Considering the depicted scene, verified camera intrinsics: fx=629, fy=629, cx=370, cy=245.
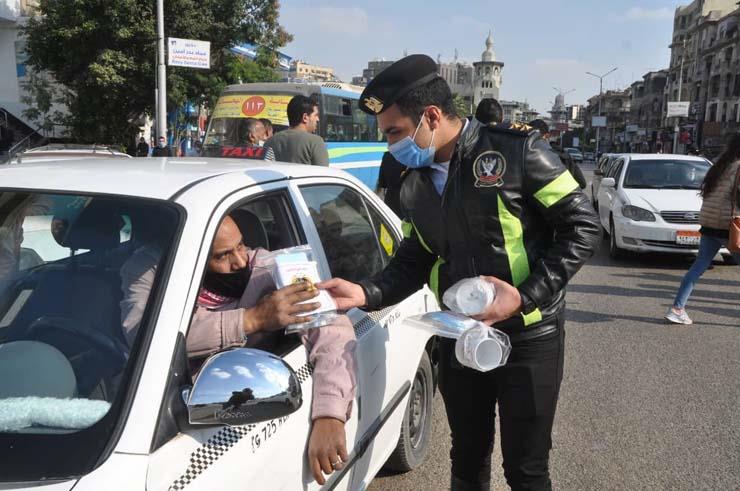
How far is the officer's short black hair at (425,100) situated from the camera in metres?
2.09

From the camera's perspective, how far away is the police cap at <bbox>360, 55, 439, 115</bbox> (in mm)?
2080

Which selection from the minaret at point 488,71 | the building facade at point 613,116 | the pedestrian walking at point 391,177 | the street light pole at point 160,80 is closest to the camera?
the pedestrian walking at point 391,177

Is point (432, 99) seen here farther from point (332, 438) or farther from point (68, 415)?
point (68, 415)

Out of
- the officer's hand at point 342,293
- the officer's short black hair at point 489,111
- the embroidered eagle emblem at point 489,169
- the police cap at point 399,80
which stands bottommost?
the officer's hand at point 342,293

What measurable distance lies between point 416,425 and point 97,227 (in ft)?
6.67

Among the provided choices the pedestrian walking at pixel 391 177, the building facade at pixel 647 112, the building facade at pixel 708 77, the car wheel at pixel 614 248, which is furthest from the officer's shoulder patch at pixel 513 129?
the building facade at pixel 647 112

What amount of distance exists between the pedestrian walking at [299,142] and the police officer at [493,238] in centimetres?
339

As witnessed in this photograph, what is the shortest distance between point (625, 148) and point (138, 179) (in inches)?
4663

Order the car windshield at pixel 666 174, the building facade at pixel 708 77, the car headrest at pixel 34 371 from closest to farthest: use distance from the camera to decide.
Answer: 1. the car headrest at pixel 34 371
2. the car windshield at pixel 666 174
3. the building facade at pixel 708 77

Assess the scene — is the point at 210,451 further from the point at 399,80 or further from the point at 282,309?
the point at 399,80

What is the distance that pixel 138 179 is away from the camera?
205 centimetres

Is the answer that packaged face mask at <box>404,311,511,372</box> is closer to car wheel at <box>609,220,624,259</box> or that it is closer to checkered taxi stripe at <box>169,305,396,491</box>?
checkered taxi stripe at <box>169,305,396,491</box>

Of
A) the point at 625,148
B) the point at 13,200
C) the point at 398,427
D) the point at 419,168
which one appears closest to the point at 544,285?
the point at 419,168

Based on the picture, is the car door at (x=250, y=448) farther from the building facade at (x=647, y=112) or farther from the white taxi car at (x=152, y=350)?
the building facade at (x=647, y=112)
